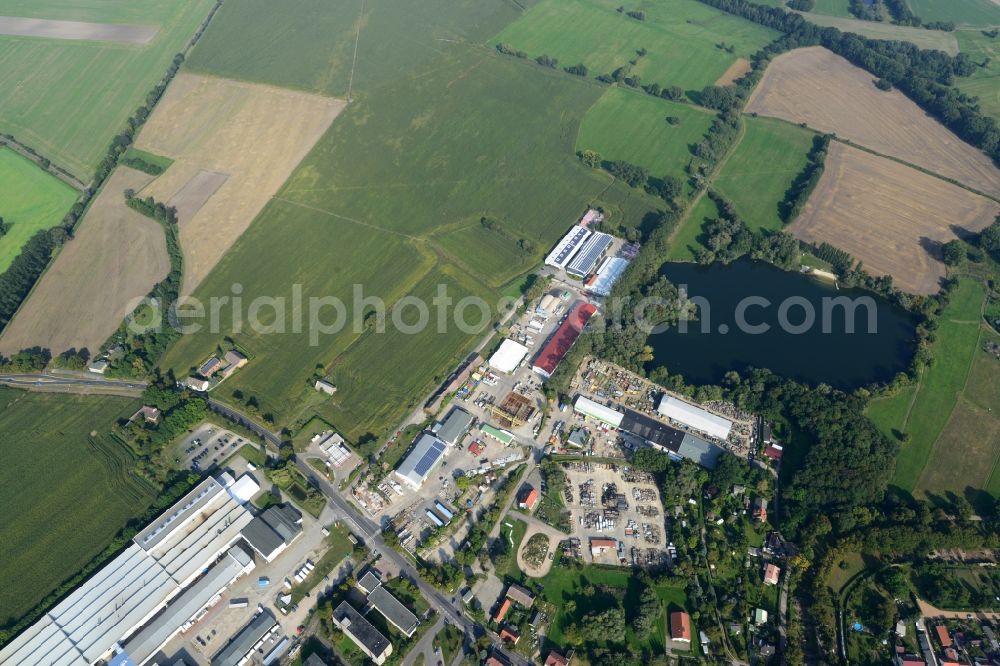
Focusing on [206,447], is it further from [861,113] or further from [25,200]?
[861,113]

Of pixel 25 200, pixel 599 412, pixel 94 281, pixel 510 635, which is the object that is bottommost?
pixel 510 635

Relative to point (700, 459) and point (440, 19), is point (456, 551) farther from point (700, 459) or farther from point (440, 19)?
point (440, 19)

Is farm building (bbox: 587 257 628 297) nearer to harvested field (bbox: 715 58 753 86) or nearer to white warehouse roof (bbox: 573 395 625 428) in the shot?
white warehouse roof (bbox: 573 395 625 428)

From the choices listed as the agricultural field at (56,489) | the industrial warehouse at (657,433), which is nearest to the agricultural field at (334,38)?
the agricultural field at (56,489)

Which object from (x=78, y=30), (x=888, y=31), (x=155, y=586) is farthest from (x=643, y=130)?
(x=78, y=30)

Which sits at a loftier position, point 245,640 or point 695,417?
point 245,640

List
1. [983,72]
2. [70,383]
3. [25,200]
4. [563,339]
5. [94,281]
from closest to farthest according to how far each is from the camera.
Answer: [70,383], [563,339], [94,281], [25,200], [983,72]

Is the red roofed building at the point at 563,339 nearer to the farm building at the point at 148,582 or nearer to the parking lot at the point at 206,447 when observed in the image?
the parking lot at the point at 206,447
